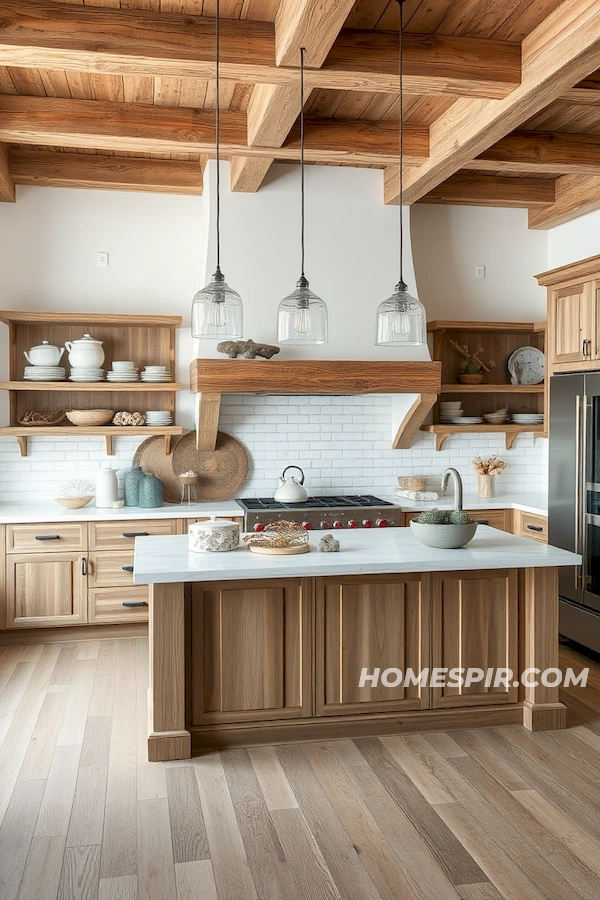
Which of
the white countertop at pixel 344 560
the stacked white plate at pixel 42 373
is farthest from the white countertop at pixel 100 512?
the white countertop at pixel 344 560

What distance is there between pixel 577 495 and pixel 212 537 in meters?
2.57

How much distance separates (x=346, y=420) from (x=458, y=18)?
3252 mm

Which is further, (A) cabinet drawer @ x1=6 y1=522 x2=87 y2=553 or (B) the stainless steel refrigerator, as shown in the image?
(A) cabinet drawer @ x1=6 y1=522 x2=87 y2=553

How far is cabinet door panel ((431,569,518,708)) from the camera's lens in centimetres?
380

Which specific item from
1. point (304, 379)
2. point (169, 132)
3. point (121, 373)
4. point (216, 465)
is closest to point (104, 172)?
point (169, 132)

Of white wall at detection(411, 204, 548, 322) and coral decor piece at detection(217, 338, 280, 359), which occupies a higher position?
white wall at detection(411, 204, 548, 322)

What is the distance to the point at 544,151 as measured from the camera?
4984mm

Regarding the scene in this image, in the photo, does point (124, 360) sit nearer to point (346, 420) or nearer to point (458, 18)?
point (346, 420)

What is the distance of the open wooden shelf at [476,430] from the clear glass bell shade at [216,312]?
10.5 feet

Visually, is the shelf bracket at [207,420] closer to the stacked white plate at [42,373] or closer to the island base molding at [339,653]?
the stacked white plate at [42,373]

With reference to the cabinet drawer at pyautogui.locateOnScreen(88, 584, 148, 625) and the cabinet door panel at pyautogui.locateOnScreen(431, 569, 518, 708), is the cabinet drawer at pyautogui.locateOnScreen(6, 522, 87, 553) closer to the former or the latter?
the cabinet drawer at pyautogui.locateOnScreen(88, 584, 148, 625)

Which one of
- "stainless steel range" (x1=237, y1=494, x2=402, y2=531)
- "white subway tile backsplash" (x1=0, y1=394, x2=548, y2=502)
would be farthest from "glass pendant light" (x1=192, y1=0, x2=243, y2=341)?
"white subway tile backsplash" (x1=0, y1=394, x2=548, y2=502)

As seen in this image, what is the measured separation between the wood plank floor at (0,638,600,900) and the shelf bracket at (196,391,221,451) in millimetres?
2128

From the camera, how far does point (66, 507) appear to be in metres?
5.55
